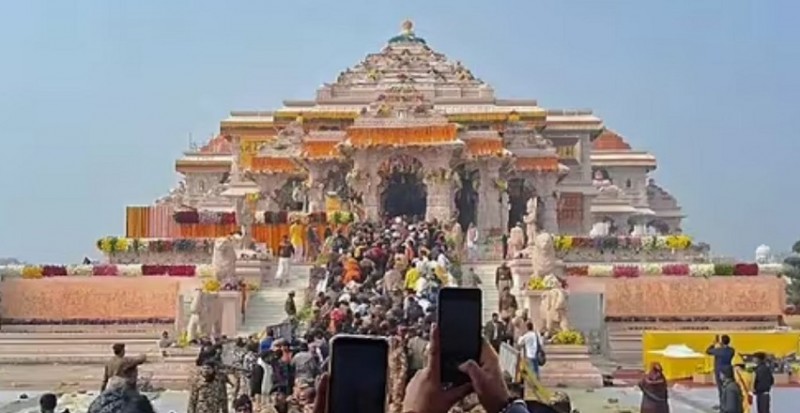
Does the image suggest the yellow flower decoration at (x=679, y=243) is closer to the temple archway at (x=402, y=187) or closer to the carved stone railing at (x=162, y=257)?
the temple archway at (x=402, y=187)

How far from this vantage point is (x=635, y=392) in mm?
21109

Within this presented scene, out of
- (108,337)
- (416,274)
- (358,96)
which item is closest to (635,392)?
(416,274)

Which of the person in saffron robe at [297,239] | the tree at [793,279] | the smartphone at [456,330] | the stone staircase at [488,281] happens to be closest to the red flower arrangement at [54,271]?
the person in saffron robe at [297,239]

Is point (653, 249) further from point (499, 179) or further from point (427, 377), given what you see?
point (427, 377)

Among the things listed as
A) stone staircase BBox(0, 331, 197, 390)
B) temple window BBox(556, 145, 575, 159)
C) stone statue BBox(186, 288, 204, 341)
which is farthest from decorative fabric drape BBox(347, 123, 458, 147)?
stone statue BBox(186, 288, 204, 341)

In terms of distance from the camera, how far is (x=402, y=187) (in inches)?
1868

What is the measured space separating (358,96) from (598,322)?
1016 inches

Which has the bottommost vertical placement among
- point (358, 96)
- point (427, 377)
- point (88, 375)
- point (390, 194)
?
point (88, 375)

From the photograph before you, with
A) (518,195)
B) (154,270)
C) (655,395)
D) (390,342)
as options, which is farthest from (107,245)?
(390,342)

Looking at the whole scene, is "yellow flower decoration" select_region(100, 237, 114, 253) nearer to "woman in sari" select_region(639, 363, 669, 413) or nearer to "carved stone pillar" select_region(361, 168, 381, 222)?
"carved stone pillar" select_region(361, 168, 381, 222)

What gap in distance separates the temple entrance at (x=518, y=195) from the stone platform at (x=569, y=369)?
2465 cm

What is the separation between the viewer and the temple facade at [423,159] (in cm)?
4297

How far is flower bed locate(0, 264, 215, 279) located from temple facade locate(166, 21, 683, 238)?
28.0 ft

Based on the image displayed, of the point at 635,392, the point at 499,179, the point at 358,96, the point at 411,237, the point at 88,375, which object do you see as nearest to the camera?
the point at 635,392
